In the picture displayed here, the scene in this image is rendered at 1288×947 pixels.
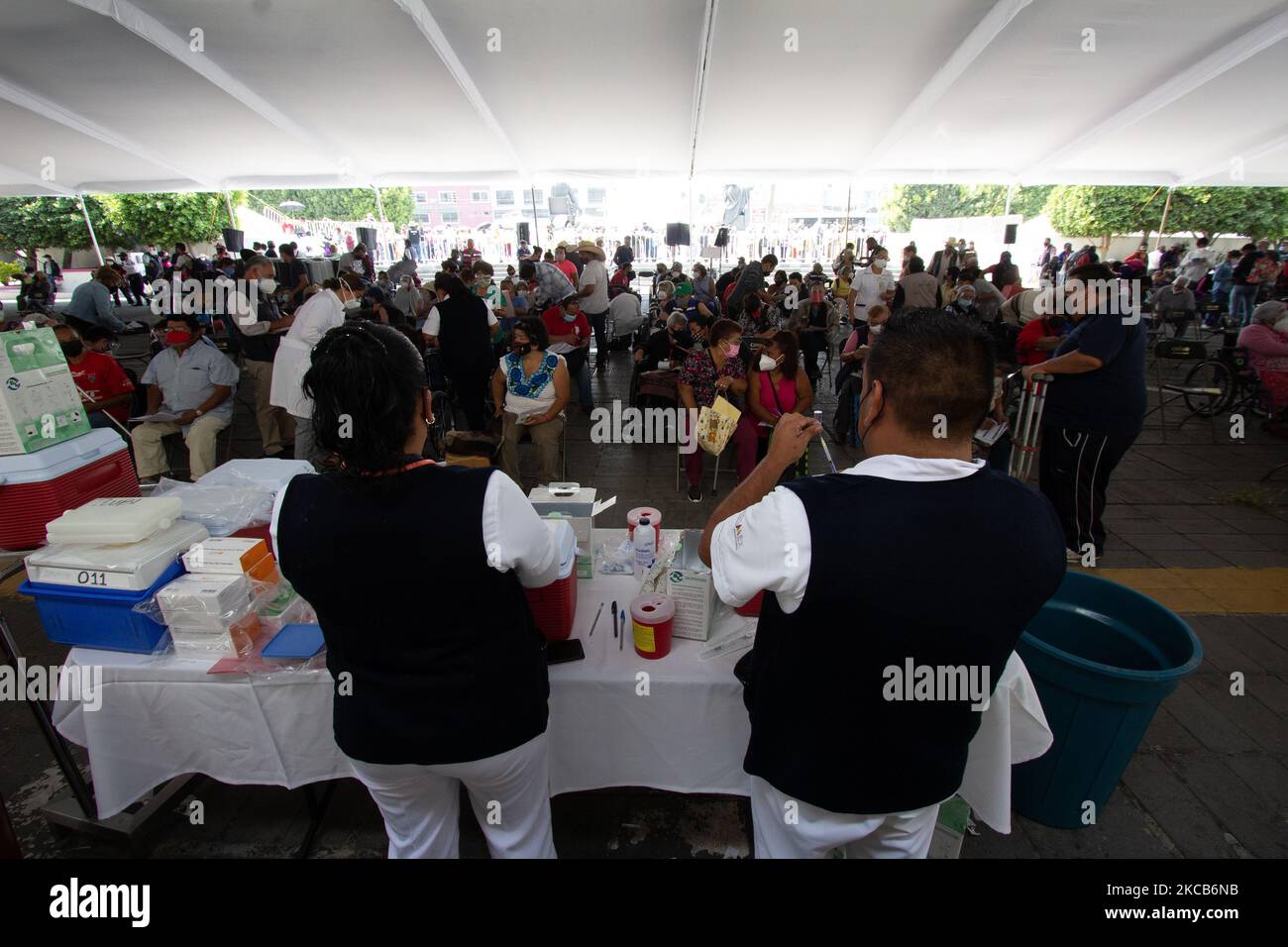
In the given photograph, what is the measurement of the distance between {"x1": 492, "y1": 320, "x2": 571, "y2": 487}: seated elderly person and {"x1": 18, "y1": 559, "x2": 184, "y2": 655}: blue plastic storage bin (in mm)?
2988

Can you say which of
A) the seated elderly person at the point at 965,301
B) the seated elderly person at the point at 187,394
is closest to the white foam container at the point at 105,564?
the seated elderly person at the point at 187,394

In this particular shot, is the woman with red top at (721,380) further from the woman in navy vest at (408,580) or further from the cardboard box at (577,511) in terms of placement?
the woman in navy vest at (408,580)

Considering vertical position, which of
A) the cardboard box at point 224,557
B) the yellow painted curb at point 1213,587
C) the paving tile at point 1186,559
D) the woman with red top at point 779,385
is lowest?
the yellow painted curb at point 1213,587

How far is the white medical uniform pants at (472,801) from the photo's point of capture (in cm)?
148

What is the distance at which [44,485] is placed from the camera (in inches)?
80.0

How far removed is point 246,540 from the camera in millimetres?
1979

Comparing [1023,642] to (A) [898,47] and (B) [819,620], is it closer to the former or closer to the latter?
(B) [819,620]

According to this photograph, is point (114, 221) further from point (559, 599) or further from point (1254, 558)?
point (1254, 558)

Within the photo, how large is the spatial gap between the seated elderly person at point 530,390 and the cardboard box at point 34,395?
2799mm

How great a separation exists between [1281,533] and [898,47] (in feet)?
26.1

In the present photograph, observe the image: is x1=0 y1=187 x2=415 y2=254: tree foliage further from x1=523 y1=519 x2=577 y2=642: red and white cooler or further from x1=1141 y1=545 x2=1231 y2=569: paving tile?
x1=1141 y1=545 x2=1231 y2=569: paving tile

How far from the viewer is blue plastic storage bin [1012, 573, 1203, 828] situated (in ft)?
6.29

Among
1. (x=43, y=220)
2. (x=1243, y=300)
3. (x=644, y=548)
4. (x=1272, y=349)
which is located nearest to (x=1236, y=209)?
(x=1243, y=300)

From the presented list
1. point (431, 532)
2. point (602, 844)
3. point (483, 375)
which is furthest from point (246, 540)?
point (483, 375)
